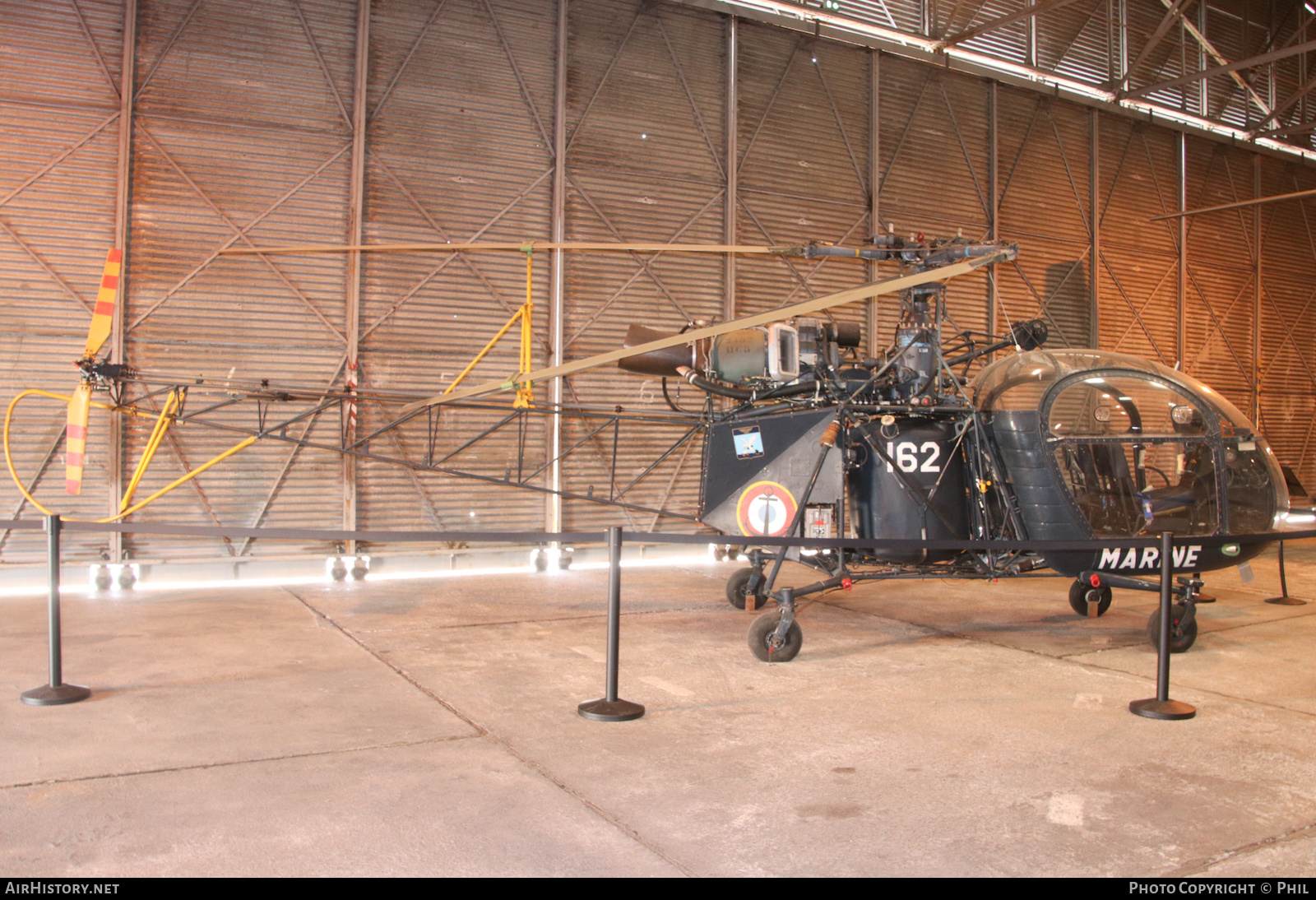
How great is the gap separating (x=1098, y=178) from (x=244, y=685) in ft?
48.9

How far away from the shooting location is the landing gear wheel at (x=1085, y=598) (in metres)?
7.51

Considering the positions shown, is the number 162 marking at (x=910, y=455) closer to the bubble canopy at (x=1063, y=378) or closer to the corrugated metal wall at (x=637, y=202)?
the bubble canopy at (x=1063, y=378)

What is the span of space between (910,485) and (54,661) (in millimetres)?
5183

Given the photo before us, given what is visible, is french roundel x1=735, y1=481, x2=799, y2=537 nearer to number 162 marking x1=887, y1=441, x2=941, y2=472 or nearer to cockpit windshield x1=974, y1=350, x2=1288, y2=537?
number 162 marking x1=887, y1=441, x2=941, y2=472

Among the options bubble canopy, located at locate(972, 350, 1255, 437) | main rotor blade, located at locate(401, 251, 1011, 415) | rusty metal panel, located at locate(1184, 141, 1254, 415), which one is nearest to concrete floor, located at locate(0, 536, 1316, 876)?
bubble canopy, located at locate(972, 350, 1255, 437)

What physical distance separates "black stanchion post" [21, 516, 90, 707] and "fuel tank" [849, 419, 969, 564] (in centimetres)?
474

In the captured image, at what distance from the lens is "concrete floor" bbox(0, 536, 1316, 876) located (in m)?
2.96

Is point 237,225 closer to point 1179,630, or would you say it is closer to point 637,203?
point 637,203

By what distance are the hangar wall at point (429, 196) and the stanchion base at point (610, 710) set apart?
3887mm

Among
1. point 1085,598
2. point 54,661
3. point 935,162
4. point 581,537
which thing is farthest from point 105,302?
point 935,162

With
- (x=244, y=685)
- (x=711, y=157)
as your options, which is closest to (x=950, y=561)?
(x=244, y=685)

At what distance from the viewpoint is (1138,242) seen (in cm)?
1520

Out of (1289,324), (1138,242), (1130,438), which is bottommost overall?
(1130,438)

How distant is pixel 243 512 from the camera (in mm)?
9727
